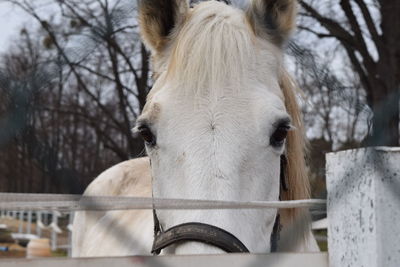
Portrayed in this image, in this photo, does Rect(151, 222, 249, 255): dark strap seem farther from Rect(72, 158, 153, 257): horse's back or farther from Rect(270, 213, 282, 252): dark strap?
Rect(72, 158, 153, 257): horse's back

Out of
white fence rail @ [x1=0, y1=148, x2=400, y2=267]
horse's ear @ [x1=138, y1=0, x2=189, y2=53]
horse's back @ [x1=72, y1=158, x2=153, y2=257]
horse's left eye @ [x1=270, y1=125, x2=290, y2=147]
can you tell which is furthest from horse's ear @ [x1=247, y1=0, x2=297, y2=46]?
horse's back @ [x1=72, y1=158, x2=153, y2=257]

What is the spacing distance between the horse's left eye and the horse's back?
112cm

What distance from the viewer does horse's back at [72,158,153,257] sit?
301 cm

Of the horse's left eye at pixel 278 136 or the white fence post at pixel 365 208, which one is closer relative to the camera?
the white fence post at pixel 365 208

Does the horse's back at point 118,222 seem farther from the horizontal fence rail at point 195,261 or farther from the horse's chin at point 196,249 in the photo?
the horizontal fence rail at point 195,261

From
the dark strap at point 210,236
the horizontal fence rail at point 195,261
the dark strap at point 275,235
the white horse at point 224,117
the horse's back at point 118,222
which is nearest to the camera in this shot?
the horizontal fence rail at point 195,261

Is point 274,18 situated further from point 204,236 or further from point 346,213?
point 346,213

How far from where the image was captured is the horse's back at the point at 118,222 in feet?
9.88

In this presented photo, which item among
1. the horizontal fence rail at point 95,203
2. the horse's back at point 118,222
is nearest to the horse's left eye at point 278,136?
the horizontal fence rail at point 95,203

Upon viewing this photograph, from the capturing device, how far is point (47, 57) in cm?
146

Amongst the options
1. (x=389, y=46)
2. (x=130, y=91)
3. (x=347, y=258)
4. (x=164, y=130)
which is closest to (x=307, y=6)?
(x=389, y=46)

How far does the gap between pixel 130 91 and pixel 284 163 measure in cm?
184

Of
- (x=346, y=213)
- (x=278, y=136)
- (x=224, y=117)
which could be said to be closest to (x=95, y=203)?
(x=346, y=213)

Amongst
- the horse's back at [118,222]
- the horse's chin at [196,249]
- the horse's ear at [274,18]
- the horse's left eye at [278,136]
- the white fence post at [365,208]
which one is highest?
the horse's ear at [274,18]
